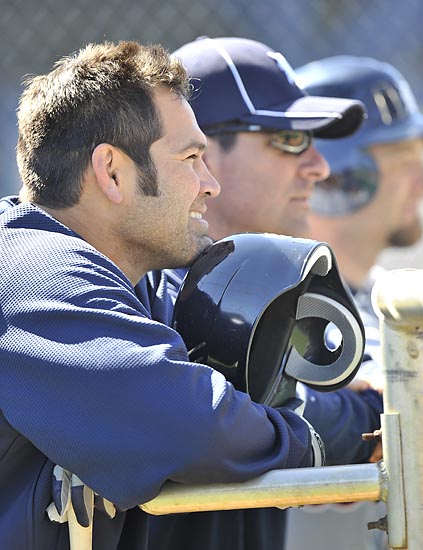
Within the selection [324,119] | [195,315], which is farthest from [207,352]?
[324,119]

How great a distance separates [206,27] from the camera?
664 centimetres

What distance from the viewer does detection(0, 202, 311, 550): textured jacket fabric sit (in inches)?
76.5

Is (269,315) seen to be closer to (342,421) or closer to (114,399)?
(114,399)

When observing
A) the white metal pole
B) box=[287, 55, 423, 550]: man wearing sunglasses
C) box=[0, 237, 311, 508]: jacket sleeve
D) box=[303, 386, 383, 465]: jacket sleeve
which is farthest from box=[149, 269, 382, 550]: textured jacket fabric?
box=[287, 55, 423, 550]: man wearing sunglasses

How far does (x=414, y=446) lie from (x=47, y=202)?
1002mm

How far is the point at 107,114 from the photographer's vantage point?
8.11 feet

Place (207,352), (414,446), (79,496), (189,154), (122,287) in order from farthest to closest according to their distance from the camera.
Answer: (189,154) → (207,352) → (122,287) → (79,496) → (414,446)

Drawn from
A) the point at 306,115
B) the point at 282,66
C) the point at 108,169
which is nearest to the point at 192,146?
the point at 108,169

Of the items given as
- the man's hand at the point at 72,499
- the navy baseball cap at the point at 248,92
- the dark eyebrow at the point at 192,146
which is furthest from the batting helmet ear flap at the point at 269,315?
the navy baseball cap at the point at 248,92

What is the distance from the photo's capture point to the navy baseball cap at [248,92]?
A: 11.3 ft

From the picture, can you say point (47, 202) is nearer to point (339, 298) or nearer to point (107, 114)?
point (107, 114)

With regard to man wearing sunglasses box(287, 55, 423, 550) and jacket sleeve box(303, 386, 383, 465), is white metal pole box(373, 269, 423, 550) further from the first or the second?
man wearing sunglasses box(287, 55, 423, 550)

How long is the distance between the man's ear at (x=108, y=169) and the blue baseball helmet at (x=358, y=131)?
8.80 feet

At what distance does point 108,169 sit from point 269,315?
47cm
